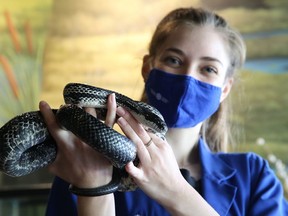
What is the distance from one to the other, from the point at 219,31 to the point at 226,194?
732 mm

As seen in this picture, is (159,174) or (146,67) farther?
(146,67)

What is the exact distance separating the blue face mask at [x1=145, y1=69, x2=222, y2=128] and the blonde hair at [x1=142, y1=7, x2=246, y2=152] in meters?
0.18

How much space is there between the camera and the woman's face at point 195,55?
1556 mm

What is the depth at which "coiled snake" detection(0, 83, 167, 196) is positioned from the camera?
104cm

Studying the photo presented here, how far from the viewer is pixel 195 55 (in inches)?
61.1

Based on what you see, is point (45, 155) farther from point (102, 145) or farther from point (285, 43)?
point (285, 43)

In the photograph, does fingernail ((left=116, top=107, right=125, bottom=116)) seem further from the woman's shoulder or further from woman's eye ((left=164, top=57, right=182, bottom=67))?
the woman's shoulder

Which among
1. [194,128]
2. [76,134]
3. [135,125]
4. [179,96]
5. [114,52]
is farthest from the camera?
[114,52]

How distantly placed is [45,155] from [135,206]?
1.65ft

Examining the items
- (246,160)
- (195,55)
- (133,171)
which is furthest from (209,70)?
(133,171)

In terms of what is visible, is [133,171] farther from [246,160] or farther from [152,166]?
[246,160]

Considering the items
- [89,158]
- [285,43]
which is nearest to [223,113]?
[89,158]

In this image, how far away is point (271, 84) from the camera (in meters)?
2.91

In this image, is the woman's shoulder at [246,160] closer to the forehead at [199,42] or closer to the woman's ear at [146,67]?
the forehead at [199,42]
